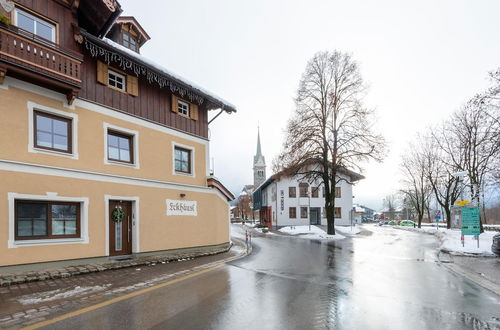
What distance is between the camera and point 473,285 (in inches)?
331

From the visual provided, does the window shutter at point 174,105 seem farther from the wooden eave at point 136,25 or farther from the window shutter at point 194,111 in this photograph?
the wooden eave at point 136,25

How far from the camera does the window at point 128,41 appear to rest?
16.4 m

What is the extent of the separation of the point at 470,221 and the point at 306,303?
14227mm

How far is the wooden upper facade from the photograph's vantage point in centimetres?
912

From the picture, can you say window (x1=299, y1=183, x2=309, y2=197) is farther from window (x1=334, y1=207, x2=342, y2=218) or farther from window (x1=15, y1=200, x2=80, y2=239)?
window (x1=15, y1=200, x2=80, y2=239)

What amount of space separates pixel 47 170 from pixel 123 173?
2.81 m

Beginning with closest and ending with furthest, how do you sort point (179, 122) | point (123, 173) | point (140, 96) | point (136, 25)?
point (123, 173), point (140, 96), point (179, 122), point (136, 25)

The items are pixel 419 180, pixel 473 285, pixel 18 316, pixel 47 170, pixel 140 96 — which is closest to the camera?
pixel 18 316

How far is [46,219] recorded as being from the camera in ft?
31.8

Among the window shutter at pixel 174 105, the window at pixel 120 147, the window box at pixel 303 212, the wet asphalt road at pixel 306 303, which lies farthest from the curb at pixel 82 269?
the window box at pixel 303 212

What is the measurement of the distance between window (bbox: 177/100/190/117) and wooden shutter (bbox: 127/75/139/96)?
233cm

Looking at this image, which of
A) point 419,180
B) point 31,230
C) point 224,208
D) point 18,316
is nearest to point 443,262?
point 224,208

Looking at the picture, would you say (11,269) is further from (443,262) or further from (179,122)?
(443,262)

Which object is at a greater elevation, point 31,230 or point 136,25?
point 136,25
